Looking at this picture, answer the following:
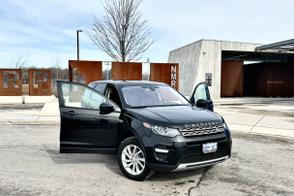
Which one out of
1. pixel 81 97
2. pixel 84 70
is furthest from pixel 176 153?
pixel 84 70

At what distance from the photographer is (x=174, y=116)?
205 inches

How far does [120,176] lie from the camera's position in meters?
5.52

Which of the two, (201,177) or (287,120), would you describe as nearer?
(201,177)

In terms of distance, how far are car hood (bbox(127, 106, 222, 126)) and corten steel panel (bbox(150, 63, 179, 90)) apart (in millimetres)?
17130

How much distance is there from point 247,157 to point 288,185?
6.06 ft

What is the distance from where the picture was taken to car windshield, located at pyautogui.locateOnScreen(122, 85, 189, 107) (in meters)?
6.02

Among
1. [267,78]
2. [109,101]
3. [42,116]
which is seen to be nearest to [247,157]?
[109,101]

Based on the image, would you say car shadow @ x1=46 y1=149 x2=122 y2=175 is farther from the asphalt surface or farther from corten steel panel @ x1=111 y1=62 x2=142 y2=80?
corten steel panel @ x1=111 y1=62 x2=142 y2=80

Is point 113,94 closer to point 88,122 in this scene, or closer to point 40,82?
point 88,122

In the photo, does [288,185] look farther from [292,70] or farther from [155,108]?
[292,70]

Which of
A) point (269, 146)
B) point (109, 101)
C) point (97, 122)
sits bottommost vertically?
point (269, 146)

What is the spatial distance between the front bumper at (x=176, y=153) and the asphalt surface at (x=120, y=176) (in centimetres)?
35

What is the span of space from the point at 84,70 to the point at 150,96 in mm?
15552

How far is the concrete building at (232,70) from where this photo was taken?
2533 cm
